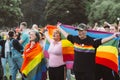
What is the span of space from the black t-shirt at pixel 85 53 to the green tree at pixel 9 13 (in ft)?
190

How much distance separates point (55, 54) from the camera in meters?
10.9

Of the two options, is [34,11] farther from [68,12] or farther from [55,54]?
Answer: [55,54]

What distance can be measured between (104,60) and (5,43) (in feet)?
15.0

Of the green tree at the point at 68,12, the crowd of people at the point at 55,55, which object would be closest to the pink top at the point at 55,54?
the crowd of people at the point at 55,55

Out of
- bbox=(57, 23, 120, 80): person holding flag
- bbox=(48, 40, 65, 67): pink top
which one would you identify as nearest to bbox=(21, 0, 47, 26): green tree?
bbox=(48, 40, 65, 67): pink top

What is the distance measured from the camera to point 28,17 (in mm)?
92125

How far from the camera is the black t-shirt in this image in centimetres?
927

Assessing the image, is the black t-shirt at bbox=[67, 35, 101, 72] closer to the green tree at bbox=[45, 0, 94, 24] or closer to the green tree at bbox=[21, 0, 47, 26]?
the green tree at bbox=[45, 0, 94, 24]

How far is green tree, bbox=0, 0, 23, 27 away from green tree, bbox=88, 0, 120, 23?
12.1 m

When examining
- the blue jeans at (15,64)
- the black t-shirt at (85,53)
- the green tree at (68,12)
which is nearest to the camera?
the black t-shirt at (85,53)

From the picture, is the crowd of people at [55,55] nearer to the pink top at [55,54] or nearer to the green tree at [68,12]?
the pink top at [55,54]

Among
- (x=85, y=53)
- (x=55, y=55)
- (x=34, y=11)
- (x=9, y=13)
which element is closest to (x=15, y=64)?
(x=55, y=55)

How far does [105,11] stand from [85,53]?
5724cm

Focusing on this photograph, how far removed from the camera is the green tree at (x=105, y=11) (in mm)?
61750
